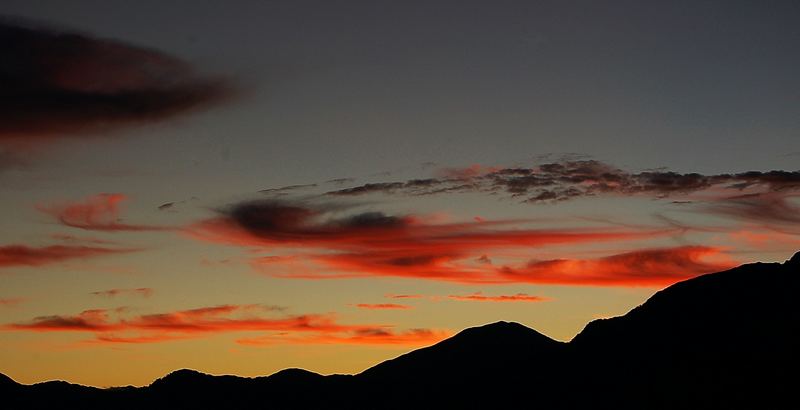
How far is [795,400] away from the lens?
181250mm

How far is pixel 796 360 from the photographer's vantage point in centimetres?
19575

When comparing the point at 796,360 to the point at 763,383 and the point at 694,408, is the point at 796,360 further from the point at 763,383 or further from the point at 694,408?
the point at 694,408

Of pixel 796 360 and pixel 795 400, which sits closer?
pixel 795 400

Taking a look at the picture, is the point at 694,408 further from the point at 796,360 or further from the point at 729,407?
the point at 796,360

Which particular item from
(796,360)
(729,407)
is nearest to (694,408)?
(729,407)

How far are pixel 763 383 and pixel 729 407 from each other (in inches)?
385

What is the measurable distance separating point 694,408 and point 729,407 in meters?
9.56

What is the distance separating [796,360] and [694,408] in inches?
888

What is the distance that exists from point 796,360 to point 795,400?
16584mm

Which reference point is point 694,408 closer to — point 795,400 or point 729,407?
point 729,407

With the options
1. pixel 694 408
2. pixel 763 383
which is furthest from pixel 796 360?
pixel 694 408

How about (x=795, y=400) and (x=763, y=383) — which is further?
(x=763, y=383)

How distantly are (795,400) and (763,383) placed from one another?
13670 mm
